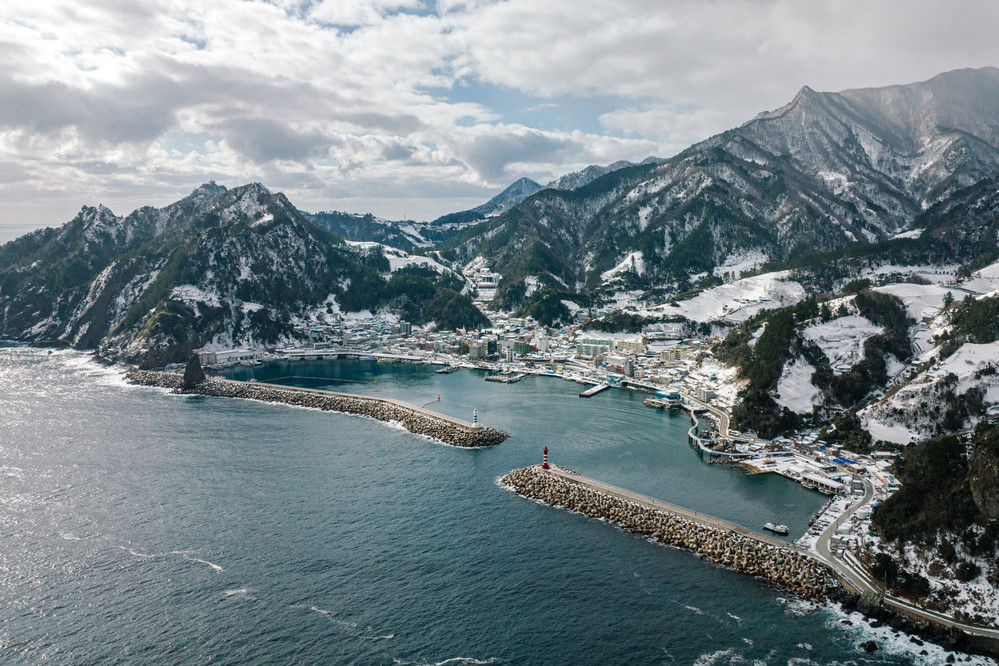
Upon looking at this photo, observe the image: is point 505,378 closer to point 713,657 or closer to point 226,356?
point 226,356

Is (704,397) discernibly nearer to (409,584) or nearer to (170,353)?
(409,584)

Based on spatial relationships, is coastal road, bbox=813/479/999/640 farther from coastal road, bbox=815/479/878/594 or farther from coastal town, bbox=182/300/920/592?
coastal town, bbox=182/300/920/592

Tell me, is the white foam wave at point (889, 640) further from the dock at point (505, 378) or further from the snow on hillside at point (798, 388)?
the dock at point (505, 378)

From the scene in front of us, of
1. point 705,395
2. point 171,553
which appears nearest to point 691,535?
point 171,553

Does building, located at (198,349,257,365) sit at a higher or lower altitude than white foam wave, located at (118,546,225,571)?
higher

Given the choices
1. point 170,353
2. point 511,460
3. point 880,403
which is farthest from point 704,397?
point 170,353

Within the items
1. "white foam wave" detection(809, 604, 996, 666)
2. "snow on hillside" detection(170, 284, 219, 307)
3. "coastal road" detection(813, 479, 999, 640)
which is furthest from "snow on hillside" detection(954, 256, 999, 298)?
"snow on hillside" detection(170, 284, 219, 307)
